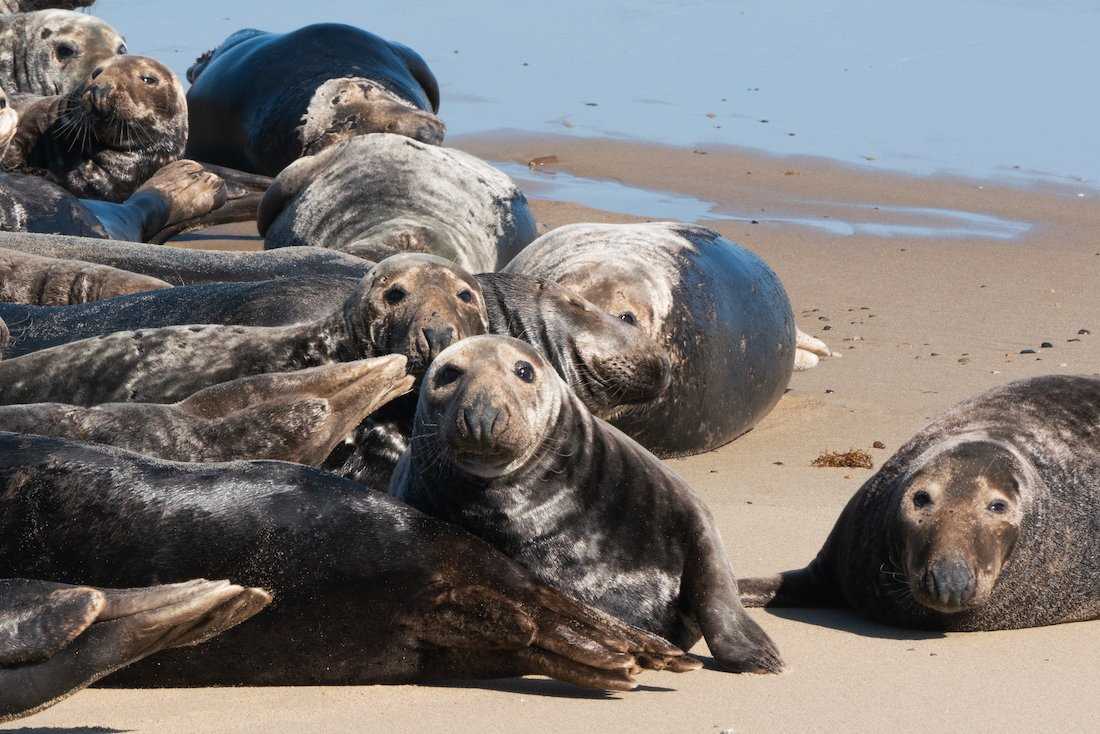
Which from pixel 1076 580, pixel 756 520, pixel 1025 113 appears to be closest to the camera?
pixel 1076 580

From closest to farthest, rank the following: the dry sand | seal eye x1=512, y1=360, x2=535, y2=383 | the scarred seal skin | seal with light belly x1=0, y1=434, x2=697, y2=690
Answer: the dry sand < seal with light belly x1=0, y1=434, x2=697, y2=690 < seal eye x1=512, y1=360, x2=535, y2=383 < the scarred seal skin

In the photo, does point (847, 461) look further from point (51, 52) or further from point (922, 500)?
point (51, 52)

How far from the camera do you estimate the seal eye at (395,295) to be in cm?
553

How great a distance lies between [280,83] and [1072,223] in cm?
555

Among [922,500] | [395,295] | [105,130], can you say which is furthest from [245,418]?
[105,130]

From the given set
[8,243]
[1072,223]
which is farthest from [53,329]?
[1072,223]

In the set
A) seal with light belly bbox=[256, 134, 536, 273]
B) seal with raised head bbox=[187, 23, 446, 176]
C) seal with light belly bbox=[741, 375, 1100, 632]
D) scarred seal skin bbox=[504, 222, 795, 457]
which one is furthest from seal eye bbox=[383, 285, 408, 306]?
seal with raised head bbox=[187, 23, 446, 176]

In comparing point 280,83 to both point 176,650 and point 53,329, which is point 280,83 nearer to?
point 53,329

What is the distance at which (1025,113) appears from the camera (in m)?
17.4

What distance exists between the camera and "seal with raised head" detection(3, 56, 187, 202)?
1026cm

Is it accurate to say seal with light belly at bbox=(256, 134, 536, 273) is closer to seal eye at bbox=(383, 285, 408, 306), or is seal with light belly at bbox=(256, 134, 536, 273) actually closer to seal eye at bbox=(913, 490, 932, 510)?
seal eye at bbox=(383, 285, 408, 306)

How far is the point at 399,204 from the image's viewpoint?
8672 mm

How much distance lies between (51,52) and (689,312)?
659cm

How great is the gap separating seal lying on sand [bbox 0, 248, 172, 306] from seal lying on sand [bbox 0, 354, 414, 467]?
2404mm
